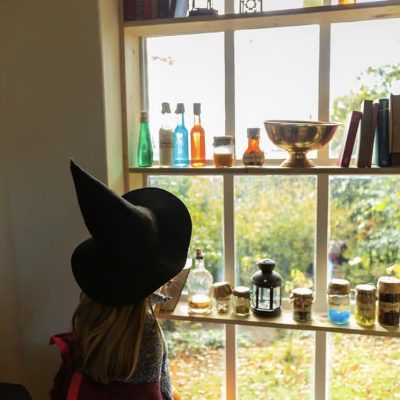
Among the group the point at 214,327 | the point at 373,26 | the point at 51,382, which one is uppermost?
the point at 373,26

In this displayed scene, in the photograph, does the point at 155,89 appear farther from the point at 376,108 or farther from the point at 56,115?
the point at 376,108

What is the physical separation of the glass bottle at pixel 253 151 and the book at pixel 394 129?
0.40 meters

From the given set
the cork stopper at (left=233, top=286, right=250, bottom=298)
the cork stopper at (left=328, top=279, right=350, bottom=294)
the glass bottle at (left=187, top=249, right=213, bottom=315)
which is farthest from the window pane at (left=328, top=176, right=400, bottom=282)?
the glass bottle at (left=187, top=249, right=213, bottom=315)

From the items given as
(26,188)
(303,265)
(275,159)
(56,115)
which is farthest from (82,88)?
(303,265)

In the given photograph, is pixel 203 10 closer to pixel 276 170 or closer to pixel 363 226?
pixel 276 170

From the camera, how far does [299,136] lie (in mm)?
1351

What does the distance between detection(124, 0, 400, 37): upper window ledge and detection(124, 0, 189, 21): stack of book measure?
34mm

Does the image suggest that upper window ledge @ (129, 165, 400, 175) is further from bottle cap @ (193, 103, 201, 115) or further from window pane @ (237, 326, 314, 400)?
window pane @ (237, 326, 314, 400)

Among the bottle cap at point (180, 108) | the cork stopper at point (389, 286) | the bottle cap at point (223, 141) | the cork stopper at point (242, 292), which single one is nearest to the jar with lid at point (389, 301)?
the cork stopper at point (389, 286)

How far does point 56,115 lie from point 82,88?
0.13 meters

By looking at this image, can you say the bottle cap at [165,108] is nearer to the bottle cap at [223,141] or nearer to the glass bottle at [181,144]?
the glass bottle at [181,144]

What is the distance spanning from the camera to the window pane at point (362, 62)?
1.45 meters

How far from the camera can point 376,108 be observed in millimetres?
1301

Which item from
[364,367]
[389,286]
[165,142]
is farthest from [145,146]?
[364,367]
